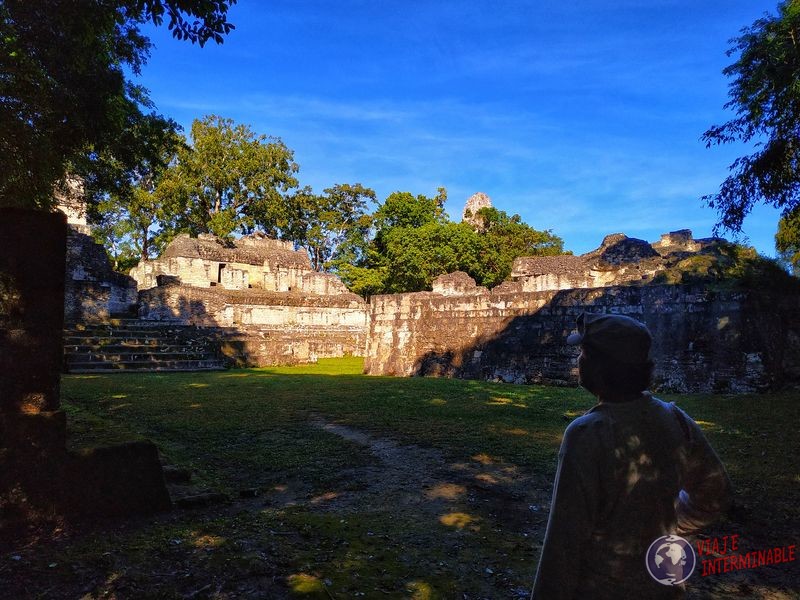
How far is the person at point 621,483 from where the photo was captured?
54.4 inches

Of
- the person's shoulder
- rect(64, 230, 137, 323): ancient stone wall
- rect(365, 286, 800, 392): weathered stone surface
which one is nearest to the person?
the person's shoulder

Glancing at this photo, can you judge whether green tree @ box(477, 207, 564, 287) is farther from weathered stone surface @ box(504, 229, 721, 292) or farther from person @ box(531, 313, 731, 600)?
person @ box(531, 313, 731, 600)

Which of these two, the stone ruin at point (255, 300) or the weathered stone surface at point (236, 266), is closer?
the stone ruin at point (255, 300)

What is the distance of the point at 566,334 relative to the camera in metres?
12.0

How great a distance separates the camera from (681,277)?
10867mm

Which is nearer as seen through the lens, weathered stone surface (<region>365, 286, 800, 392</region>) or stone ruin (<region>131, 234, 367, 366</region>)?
weathered stone surface (<region>365, 286, 800, 392</region>)

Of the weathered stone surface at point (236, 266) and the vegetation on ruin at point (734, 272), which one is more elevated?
the weathered stone surface at point (236, 266)

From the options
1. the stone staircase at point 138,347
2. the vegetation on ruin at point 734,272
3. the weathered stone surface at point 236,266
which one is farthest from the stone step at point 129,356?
the vegetation on ruin at point 734,272

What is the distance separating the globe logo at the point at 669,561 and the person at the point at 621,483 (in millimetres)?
13

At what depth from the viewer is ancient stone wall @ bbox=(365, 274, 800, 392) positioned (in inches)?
370

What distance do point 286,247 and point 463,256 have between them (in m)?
13.6

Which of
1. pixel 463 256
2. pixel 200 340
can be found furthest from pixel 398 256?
pixel 200 340

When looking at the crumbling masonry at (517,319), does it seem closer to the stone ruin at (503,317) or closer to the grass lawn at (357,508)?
the stone ruin at (503,317)

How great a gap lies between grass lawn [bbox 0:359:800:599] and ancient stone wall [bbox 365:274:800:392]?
5.41ft
